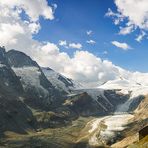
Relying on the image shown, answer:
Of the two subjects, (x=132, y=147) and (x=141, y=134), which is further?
(x=141, y=134)

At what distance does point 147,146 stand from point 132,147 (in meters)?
5.64

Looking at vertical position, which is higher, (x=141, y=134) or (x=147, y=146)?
(x=141, y=134)

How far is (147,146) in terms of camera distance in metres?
61.5

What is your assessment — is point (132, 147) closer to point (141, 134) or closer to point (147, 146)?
point (147, 146)

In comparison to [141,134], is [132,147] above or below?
below

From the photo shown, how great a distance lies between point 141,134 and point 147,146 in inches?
2214

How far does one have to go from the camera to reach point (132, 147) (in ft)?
219

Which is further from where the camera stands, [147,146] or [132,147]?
[132,147]

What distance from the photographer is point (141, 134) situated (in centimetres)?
11662

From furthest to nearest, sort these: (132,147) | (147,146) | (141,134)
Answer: (141,134) → (132,147) → (147,146)

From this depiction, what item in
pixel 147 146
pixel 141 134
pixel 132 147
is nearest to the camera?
pixel 147 146

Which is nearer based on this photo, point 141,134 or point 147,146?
point 147,146

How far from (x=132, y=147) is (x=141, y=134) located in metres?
51.2

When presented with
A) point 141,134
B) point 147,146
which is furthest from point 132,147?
point 141,134
